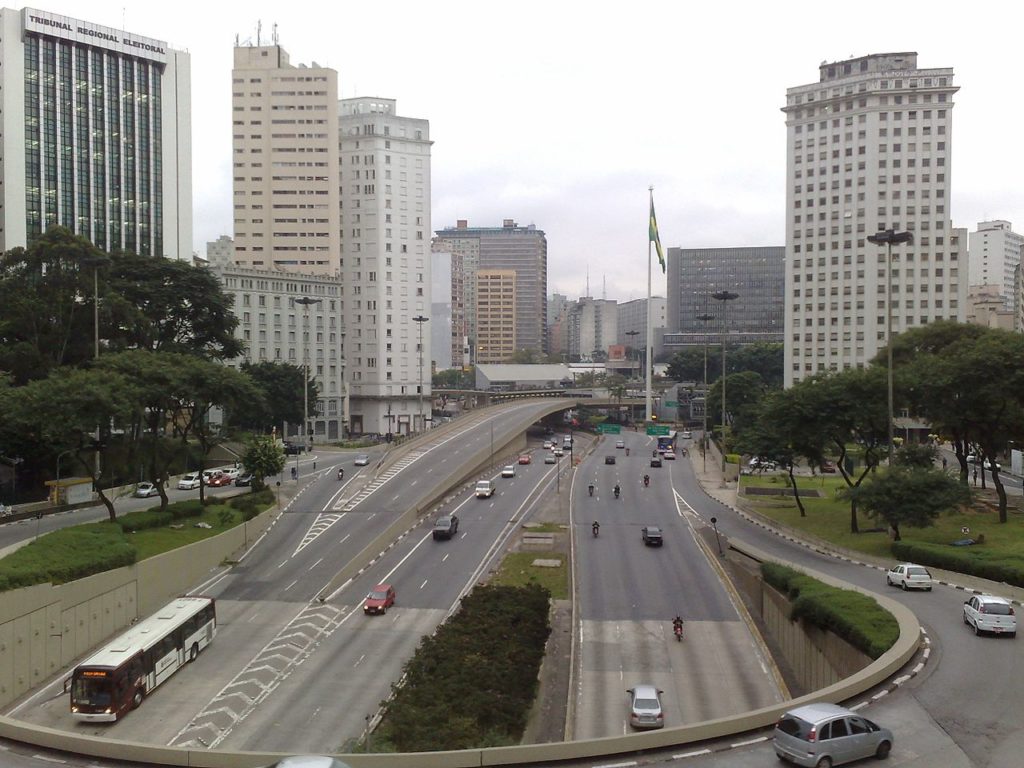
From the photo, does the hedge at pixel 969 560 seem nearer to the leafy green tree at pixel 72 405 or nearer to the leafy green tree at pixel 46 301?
the leafy green tree at pixel 72 405

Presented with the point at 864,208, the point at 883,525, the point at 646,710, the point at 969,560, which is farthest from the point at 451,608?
the point at 864,208

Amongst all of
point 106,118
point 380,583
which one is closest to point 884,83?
point 106,118

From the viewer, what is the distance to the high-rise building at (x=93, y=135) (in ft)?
340

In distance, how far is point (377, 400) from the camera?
13412cm

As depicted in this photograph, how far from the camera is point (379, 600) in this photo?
42.8m

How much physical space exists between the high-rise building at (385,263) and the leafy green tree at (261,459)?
6858cm

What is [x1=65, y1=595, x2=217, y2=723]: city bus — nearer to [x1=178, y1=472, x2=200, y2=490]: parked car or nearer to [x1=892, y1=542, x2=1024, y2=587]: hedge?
[x1=892, y1=542, x2=1024, y2=587]: hedge

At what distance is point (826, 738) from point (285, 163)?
431 ft

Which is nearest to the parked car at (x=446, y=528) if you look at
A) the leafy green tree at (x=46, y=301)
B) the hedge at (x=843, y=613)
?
the hedge at (x=843, y=613)

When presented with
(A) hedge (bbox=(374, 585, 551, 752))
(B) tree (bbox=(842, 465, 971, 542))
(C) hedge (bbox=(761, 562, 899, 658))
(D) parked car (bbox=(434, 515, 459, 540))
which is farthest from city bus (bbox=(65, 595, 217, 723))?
(B) tree (bbox=(842, 465, 971, 542))

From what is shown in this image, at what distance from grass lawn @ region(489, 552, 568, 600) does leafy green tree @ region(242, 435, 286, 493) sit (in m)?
20.1

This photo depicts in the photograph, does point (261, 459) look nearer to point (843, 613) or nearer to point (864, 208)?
point (843, 613)

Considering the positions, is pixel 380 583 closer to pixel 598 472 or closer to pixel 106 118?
pixel 598 472

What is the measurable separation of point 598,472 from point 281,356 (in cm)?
4807
